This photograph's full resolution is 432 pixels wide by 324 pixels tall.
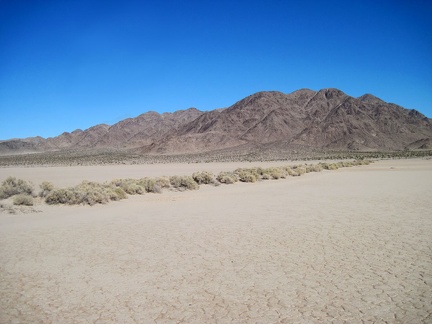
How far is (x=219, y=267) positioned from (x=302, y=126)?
12139 centimetres

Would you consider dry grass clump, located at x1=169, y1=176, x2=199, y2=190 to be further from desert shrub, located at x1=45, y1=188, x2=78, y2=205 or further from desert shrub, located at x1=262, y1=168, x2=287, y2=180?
desert shrub, located at x1=262, y1=168, x2=287, y2=180

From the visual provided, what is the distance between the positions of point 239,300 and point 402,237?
539 cm

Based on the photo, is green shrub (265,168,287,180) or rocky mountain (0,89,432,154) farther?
rocky mountain (0,89,432,154)

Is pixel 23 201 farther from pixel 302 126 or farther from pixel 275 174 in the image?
pixel 302 126

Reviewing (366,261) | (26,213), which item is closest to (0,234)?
(26,213)

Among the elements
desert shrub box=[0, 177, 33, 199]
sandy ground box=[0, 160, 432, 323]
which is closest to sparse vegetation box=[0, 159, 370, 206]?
desert shrub box=[0, 177, 33, 199]

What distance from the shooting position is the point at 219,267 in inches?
264

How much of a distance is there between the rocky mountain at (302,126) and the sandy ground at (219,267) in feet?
311

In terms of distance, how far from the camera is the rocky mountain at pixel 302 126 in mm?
108625

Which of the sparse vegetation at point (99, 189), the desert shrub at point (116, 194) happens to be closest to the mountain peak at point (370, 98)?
the sparse vegetation at point (99, 189)

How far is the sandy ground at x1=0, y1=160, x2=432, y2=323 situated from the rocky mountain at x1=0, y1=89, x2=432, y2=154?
94.9 meters

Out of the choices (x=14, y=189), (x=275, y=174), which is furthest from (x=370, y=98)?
(x=14, y=189)

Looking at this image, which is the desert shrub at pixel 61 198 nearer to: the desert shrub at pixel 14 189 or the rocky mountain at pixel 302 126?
the desert shrub at pixel 14 189

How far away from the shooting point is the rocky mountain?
4277 inches
